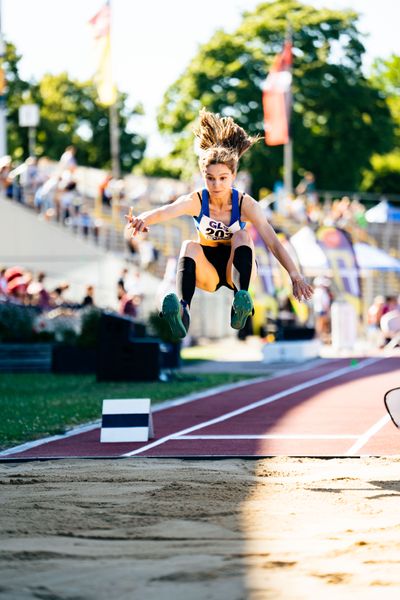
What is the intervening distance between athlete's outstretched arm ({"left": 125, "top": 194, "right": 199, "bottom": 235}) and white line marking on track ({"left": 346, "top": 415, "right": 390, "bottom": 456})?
7.13 feet

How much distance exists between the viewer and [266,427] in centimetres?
1170

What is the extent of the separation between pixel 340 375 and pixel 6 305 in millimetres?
5990

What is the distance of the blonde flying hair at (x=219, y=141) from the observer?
29.4ft

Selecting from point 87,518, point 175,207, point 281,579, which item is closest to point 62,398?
point 175,207

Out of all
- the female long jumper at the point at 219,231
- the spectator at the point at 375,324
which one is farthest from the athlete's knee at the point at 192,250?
the spectator at the point at 375,324

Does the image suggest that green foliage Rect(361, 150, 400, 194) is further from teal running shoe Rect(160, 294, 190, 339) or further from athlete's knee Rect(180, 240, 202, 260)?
teal running shoe Rect(160, 294, 190, 339)

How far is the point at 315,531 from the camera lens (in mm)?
6070

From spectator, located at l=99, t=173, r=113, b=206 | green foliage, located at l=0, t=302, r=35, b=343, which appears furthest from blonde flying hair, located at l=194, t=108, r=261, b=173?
spectator, located at l=99, t=173, r=113, b=206

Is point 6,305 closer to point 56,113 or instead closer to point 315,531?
point 315,531

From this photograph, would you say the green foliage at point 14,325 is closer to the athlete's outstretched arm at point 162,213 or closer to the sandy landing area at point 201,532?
the athlete's outstretched arm at point 162,213

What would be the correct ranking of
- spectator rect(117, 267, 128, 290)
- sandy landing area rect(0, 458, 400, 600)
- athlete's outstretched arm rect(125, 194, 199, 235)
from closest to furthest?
sandy landing area rect(0, 458, 400, 600), athlete's outstretched arm rect(125, 194, 199, 235), spectator rect(117, 267, 128, 290)

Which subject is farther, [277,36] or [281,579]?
[277,36]

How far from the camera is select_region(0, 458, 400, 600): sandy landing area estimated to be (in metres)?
5.02

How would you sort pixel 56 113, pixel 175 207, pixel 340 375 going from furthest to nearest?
pixel 56 113 → pixel 340 375 → pixel 175 207
